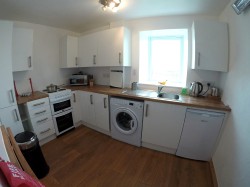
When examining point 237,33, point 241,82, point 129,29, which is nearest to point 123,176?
point 241,82

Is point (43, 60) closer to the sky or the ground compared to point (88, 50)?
closer to the ground

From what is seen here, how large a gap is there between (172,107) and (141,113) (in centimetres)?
48

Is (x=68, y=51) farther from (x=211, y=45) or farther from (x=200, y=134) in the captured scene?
(x=200, y=134)

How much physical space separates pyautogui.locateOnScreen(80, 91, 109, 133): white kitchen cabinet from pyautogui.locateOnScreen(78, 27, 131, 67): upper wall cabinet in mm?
685

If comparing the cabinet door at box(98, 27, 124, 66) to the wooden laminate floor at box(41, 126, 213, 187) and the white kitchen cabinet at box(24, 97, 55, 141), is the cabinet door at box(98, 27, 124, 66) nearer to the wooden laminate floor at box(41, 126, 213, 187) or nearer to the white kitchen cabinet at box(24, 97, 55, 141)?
the white kitchen cabinet at box(24, 97, 55, 141)

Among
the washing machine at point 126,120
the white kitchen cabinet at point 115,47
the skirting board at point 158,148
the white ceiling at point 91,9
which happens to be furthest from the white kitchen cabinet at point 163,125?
the white ceiling at point 91,9

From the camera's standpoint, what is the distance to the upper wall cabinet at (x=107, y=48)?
2278 mm

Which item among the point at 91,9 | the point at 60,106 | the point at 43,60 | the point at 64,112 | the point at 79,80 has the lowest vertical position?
the point at 64,112

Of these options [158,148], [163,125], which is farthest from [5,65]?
[158,148]

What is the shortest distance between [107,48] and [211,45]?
1.70m

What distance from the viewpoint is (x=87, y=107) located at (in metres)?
2.60

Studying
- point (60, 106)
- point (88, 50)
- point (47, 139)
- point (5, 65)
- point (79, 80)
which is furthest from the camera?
point (79, 80)

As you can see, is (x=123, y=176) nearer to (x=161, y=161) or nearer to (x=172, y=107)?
(x=161, y=161)

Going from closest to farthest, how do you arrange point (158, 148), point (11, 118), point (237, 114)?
1. point (237, 114)
2. point (11, 118)
3. point (158, 148)
